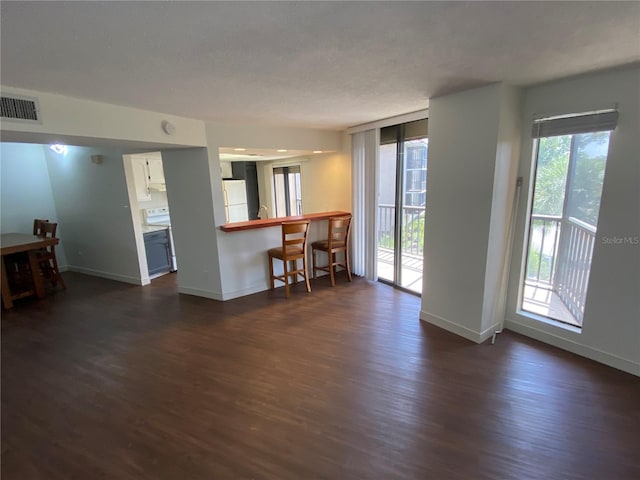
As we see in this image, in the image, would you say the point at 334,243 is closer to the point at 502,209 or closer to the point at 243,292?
the point at 243,292

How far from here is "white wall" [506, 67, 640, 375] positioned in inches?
80.6

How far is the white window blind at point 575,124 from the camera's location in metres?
2.09

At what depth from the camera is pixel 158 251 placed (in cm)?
491

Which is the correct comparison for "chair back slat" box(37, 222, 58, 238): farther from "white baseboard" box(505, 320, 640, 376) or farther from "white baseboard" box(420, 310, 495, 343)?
"white baseboard" box(505, 320, 640, 376)

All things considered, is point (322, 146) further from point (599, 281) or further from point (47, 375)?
point (47, 375)

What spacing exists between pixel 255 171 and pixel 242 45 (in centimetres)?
565

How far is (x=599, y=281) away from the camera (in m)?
2.28

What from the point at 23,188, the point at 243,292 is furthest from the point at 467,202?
the point at 23,188

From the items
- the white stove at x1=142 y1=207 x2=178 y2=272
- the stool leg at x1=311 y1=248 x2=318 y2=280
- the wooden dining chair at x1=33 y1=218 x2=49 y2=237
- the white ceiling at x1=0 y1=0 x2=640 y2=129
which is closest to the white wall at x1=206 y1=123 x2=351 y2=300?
the stool leg at x1=311 y1=248 x2=318 y2=280

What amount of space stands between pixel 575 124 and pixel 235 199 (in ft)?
18.3

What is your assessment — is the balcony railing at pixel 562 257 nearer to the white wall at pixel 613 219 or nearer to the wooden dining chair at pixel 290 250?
the white wall at pixel 613 219

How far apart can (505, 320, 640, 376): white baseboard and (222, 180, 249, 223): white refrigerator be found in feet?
17.1

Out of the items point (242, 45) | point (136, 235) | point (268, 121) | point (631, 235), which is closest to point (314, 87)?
point (242, 45)

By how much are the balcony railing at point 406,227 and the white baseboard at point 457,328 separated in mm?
1181
